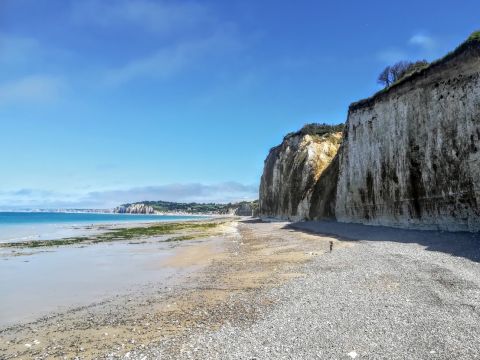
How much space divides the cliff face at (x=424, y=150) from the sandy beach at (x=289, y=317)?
6.03 m

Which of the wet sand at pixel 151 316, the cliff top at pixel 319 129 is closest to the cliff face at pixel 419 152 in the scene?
the wet sand at pixel 151 316

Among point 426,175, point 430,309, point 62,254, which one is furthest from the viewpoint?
point 62,254

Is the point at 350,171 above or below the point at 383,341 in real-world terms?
above

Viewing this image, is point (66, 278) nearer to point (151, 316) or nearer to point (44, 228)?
point (151, 316)

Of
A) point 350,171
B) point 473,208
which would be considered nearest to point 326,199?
point 350,171

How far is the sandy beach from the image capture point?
21.5ft

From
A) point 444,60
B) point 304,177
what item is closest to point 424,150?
point 444,60

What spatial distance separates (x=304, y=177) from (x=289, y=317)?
42.9m

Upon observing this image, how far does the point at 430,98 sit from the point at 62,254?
2525cm

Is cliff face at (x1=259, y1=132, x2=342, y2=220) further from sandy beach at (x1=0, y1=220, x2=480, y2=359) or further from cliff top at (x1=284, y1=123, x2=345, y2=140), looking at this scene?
sandy beach at (x1=0, y1=220, x2=480, y2=359)

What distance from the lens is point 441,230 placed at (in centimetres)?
2044

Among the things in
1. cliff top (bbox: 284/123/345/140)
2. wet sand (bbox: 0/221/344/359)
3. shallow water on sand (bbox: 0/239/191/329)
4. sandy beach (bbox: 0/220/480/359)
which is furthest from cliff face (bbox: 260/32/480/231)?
cliff top (bbox: 284/123/345/140)

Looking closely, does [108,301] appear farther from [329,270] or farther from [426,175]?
[426,175]

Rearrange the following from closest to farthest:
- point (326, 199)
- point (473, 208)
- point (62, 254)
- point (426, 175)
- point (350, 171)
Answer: point (473, 208)
point (426, 175)
point (62, 254)
point (350, 171)
point (326, 199)
